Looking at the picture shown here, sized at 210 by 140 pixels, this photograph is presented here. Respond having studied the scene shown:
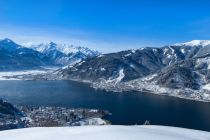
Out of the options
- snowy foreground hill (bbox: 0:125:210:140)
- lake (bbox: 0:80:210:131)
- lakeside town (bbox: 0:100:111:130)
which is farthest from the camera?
lake (bbox: 0:80:210:131)

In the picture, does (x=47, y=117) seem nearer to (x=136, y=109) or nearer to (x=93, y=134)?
(x=136, y=109)

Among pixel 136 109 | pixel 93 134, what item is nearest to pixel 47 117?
pixel 136 109

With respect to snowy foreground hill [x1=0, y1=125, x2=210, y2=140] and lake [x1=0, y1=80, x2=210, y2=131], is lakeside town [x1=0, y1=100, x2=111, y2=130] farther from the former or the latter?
snowy foreground hill [x1=0, y1=125, x2=210, y2=140]

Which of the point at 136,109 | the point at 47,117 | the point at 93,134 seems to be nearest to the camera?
the point at 93,134

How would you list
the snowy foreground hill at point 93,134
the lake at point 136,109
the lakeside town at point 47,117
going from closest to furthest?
the snowy foreground hill at point 93,134, the lakeside town at point 47,117, the lake at point 136,109

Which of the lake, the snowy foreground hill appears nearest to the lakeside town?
the lake

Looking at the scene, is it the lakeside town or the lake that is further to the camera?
the lake

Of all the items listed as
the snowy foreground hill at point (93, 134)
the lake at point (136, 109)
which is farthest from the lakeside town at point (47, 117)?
the snowy foreground hill at point (93, 134)

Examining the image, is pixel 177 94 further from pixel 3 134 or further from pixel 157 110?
pixel 3 134

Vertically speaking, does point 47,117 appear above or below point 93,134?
below

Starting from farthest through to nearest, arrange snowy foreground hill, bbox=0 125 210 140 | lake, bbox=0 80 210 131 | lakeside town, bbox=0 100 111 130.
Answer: lake, bbox=0 80 210 131
lakeside town, bbox=0 100 111 130
snowy foreground hill, bbox=0 125 210 140

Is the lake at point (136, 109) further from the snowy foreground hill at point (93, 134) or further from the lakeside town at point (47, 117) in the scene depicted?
the snowy foreground hill at point (93, 134)

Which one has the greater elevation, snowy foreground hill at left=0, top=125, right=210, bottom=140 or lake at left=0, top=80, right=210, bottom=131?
snowy foreground hill at left=0, top=125, right=210, bottom=140
